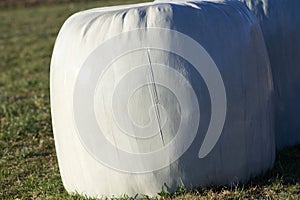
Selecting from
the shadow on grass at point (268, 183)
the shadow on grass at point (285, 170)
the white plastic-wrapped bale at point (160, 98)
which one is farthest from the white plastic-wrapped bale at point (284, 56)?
the white plastic-wrapped bale at point (160, 98)

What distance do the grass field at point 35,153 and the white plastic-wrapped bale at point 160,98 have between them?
0.18 m

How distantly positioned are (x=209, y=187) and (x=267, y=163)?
2.26 feet

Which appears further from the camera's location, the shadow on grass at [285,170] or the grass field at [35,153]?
the shadow on grass at [285,170]

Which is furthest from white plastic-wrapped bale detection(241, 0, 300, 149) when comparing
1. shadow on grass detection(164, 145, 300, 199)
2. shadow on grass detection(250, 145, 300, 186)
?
shadow on grass detection(164, 145, 300, 199)

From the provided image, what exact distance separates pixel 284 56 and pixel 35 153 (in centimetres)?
282

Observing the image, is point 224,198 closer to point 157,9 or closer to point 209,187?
point 209,187

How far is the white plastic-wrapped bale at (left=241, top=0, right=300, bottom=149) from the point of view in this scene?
6.23m

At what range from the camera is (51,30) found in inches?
820

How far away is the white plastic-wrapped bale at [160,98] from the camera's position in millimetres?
4844

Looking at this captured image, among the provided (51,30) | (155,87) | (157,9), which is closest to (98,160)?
(155,87)

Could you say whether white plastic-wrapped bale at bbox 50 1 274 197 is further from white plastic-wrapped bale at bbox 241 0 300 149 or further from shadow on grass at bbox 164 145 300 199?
white plastic-wrapped bale at bbox 241 0 300 149

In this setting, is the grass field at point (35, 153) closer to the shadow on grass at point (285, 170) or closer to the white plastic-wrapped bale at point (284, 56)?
the shadow on grass at point (285, 170)

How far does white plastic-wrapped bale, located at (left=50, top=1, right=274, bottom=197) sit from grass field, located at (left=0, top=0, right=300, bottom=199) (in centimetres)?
18

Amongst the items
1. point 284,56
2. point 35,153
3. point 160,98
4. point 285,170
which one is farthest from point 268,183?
point 35,153
